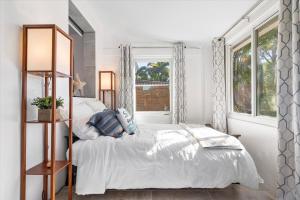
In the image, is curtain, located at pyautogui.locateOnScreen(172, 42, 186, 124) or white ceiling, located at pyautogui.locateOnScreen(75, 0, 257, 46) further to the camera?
curtain, located at pyautogui.locateOnScreen(172, 42, 186, 124)

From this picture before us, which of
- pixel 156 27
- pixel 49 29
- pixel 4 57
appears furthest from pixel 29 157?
pixel 156 27

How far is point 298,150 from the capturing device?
73.4 inches

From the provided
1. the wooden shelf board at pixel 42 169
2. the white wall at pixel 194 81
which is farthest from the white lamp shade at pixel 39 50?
the white wall at pixel 194 81

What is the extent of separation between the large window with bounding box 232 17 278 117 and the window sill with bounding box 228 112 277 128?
0.07 meters

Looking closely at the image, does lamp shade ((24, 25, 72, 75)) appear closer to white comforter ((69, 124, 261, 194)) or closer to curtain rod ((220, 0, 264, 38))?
white comforter ((69, 124, 261, 194))

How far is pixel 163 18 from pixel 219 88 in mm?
1673

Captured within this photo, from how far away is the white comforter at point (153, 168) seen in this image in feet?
7.16

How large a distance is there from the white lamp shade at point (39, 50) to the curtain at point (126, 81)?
2970 millimetres

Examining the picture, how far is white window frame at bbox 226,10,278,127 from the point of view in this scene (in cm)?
290

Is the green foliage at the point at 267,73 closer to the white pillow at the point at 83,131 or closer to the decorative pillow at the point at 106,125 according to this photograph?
the decorative pillow at the point at 106,125

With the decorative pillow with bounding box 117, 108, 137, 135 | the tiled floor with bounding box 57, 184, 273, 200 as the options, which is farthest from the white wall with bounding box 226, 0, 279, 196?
the decorative pillow with bounding box 117, 108, 137, 135

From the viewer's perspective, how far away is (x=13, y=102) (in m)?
1.62

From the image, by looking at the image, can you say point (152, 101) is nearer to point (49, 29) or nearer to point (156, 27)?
point (156, 27)

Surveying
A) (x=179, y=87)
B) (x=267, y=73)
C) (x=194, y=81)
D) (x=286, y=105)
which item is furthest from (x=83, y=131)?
(x=194, y=81)
